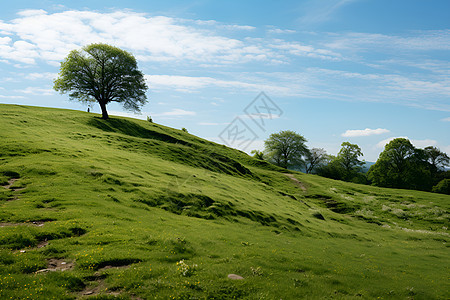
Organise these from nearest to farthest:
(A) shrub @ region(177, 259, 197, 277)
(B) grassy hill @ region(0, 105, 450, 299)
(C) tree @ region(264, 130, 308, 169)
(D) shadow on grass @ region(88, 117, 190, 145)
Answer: (B) grassy hill @ region(0, 105, 450, 299)
(A) shrub @ region(177, 259, 197, 277)
(D) shadow on grass @ region(88, 117, 190, 145)
(C) tree @ region(264, 130, 308, 169)

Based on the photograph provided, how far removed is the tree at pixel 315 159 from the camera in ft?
380

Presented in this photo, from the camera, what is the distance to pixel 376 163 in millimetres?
89125

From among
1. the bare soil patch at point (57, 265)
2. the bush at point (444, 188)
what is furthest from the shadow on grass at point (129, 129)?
the bush at point (444, 188)

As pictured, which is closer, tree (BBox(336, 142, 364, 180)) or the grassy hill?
the grassy hill

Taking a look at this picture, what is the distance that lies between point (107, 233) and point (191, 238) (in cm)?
507

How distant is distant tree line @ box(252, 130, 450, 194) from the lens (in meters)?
84.3

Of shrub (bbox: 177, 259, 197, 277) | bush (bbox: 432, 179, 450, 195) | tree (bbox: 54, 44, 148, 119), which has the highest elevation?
tree (bbox: 54, 44, 148, 119)

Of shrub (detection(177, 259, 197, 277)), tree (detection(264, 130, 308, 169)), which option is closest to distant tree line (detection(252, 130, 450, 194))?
tree (detection(264, 130, 308, 169))

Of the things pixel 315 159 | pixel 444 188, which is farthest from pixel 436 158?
pixel 315 159

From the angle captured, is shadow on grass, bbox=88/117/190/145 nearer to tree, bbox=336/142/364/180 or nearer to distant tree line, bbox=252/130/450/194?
distant tree line, bbox=252/130/450/194

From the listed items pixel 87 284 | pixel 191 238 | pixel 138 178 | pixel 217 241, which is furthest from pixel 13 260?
pixel 138 178

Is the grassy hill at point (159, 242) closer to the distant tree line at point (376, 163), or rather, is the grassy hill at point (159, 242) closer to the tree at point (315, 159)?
the distant tree line at point (376, 163)

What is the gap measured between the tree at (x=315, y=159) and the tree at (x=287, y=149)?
9.66 metres

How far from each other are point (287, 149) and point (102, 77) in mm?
73642
